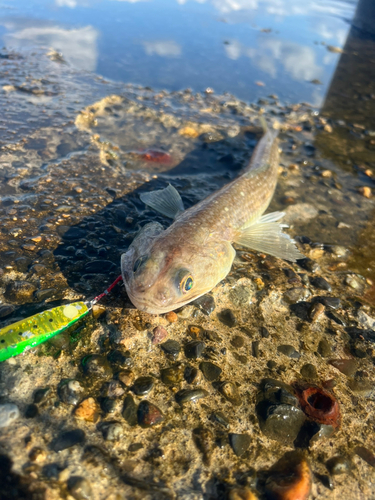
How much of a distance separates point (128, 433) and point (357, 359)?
2.21m

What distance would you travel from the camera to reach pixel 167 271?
2.95 metres

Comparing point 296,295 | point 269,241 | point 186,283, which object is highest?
point 186,283

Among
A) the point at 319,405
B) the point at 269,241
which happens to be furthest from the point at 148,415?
the point at 269,241

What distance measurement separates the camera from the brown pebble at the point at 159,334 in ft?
9.91

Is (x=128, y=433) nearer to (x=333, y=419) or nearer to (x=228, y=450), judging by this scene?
(x=228, y=450)

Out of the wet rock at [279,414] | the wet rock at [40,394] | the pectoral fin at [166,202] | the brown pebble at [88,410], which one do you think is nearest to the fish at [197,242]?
the pectoral fin at [166,202]

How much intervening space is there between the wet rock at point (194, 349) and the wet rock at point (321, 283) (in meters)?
1.66

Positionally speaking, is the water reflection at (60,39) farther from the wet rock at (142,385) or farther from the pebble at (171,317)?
the wet rock at (142,385)

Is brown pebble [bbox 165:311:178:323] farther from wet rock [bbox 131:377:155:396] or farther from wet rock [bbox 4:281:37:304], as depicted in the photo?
wet rock [bbox 4:281:37:304]

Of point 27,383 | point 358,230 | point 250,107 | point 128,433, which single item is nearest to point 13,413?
point 27,383

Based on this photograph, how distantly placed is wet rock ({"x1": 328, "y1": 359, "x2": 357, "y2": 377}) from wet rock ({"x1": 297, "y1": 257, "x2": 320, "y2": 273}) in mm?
1215

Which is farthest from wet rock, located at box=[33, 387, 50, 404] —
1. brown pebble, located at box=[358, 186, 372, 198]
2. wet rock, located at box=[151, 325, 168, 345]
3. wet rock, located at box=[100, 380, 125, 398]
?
brown pebble, located at box=[358, 186, 372, 198]

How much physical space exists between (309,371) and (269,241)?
1602 millimetres

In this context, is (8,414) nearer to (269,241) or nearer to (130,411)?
(130,411)
